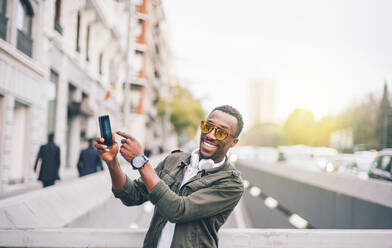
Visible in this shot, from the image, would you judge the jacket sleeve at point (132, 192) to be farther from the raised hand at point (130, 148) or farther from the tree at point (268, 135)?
the tree at point (268, 135)

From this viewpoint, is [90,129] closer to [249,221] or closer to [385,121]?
[249,221]

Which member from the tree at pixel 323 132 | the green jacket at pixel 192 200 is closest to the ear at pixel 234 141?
the green jacket at pixel 192 200

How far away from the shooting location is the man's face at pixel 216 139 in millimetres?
2326

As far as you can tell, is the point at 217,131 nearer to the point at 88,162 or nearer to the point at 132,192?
the point at 132,192

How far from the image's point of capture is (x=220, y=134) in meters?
2.32

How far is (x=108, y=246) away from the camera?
104 inches

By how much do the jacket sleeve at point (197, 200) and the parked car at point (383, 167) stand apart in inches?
364

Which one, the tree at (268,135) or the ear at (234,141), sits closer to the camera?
the ear at (234,141)

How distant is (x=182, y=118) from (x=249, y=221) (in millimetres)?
45936

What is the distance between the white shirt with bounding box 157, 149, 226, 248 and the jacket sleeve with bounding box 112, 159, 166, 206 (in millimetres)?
245

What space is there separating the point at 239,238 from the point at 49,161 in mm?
7412

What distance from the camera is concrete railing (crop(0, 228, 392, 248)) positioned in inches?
101

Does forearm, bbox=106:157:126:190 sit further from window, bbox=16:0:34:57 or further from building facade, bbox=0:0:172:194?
window, bbox=16:0:34:57

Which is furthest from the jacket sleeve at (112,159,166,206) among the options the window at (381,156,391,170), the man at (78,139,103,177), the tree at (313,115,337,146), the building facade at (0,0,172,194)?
the tree at (313,115,337,146)
